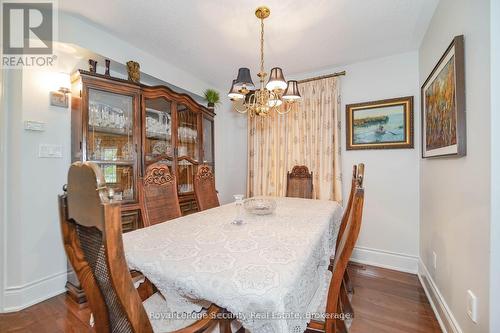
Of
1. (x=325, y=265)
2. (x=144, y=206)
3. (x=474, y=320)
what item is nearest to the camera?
(x=474, y=320)

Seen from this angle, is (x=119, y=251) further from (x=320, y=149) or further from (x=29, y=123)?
(x=320, y=149)

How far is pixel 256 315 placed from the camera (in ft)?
2.35

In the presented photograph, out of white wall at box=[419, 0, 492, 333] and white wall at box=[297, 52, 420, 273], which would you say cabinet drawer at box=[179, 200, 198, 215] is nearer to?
white wall at box=[297, 52, 420, 273]

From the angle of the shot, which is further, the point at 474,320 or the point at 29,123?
the point at 29,123

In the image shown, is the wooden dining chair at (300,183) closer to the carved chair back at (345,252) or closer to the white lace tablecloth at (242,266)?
the white lace tablecloth at (242,266)

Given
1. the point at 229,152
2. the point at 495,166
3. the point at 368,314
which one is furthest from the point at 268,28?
the point at 368,314

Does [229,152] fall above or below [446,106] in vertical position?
below

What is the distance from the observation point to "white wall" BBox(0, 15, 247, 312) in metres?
1.82

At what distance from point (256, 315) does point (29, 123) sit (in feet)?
7.57

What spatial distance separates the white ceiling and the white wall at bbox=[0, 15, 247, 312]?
42cm

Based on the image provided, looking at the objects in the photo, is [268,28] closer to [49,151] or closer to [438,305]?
[49,151]

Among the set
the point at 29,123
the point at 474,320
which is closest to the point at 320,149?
the point at 474,320

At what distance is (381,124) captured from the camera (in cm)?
268

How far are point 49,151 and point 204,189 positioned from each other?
1.37 m
